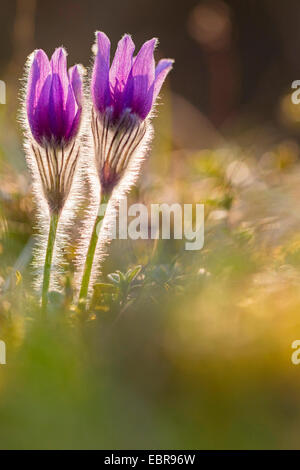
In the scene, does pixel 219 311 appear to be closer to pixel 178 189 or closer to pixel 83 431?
pixel 83 431

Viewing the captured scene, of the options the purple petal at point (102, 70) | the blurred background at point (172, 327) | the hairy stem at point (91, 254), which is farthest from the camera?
the hairy stem at point (91, 254)

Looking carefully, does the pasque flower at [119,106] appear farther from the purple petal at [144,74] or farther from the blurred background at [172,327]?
the blurred background at [172,327]

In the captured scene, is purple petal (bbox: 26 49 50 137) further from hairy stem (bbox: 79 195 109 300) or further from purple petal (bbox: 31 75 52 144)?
hairy stem (bbox: 79 195 109 300)

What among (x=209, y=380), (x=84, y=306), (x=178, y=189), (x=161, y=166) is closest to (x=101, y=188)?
(x=84, y=306)

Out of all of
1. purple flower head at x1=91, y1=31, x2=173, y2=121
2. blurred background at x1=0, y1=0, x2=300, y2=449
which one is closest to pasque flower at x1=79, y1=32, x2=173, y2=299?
purple flower head at x1=91, y1=31, x2=173, y2=121

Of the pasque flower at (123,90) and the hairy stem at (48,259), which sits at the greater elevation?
the pasque flower at (123,90)

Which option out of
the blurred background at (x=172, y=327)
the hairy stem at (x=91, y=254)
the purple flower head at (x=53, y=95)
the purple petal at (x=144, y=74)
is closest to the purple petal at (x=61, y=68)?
the purple flower head at (x=53, y=95)

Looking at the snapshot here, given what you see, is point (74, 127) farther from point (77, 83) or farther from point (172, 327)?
point (172, 327)

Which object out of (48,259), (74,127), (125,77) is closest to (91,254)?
(48,259)

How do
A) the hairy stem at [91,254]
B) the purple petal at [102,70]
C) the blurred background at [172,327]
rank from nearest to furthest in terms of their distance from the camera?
the blurred background at [172,327] → the purple petal at [102,70] → the hairy stem at [91,254]
